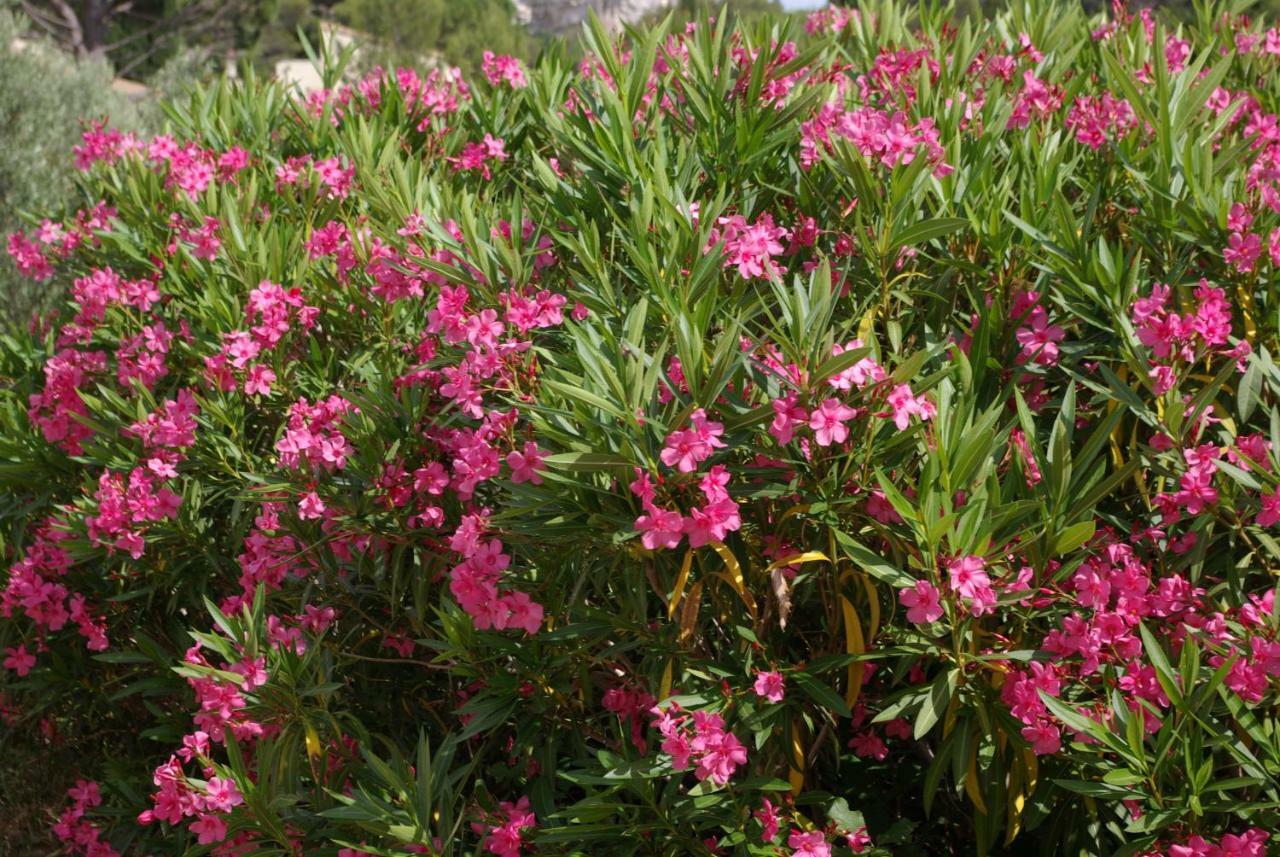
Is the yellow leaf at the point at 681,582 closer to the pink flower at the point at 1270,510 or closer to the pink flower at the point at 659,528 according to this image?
the pink flower at the point at 659,528

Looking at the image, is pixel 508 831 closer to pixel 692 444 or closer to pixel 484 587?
pixel 484 587

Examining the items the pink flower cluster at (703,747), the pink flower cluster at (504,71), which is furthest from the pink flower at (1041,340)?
the pink flower cluster at (504,71)

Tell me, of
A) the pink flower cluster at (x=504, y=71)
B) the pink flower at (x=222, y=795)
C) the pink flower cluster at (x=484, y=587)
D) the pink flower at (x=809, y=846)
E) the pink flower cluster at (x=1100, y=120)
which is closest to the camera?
the pink flower at (x=809, y=846)

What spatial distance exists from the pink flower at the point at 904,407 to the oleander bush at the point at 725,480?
13mm

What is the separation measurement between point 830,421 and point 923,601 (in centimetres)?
31

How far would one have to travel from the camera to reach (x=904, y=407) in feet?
6.49

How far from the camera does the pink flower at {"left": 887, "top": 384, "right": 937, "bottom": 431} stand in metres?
1.96

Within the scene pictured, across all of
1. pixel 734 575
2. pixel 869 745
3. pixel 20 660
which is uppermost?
pixel 734 575

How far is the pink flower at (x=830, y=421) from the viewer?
194 centimetres

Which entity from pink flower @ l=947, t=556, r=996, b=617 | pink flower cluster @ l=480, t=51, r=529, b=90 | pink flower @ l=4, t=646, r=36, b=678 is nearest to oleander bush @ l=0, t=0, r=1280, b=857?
pink flower @ l=947, t=556, r=996, b=617

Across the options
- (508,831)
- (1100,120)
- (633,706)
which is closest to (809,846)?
(633,706)

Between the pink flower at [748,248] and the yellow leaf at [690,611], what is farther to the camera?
the pink flower at [748,248]

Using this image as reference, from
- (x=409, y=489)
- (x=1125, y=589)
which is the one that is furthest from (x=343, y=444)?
(x=1125, y=589)

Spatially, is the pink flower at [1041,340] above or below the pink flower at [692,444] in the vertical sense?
below
